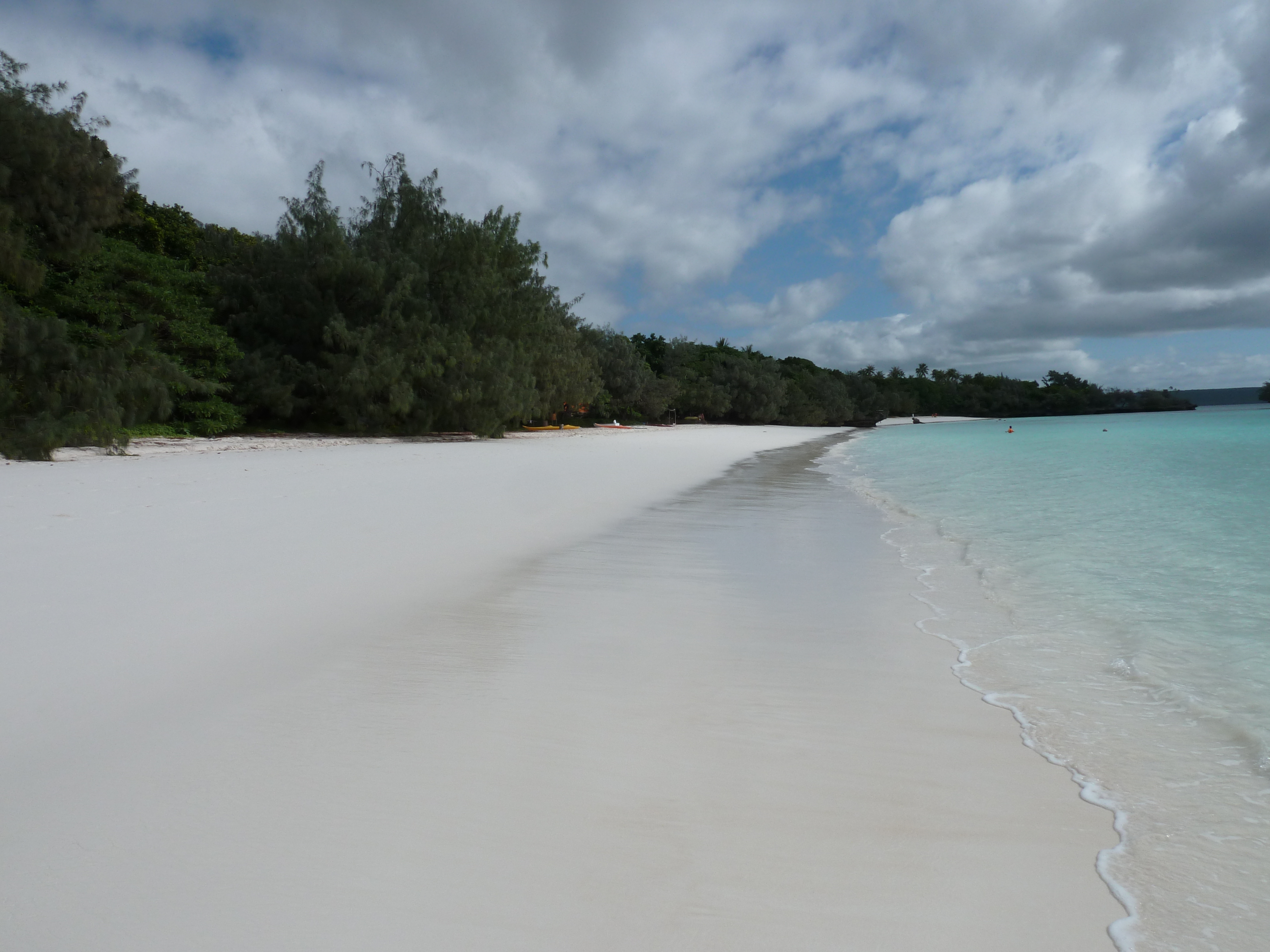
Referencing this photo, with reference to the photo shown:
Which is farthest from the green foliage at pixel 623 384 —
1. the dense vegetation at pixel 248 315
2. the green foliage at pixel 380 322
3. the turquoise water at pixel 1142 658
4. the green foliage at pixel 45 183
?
the turquoise water at pixel 1142 658

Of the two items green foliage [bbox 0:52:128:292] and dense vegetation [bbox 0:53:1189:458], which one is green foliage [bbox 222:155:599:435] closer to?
dense vegetation [bbox 0:53:1189:458]

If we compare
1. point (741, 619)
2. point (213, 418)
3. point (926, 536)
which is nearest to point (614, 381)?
point (213, 418)

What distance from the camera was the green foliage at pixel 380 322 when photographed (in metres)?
22.4

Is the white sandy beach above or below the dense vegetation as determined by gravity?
below

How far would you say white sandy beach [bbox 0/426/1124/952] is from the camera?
1569 millimetres

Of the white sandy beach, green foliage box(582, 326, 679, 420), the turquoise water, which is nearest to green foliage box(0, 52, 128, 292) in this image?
the white sandy beach

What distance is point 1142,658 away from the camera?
356 cm

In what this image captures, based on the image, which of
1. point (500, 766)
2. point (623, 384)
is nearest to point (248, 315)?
point (500, 766)

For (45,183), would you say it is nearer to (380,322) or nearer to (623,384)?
(380,322)

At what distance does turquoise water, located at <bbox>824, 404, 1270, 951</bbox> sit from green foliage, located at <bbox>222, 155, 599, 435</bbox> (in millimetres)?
16828

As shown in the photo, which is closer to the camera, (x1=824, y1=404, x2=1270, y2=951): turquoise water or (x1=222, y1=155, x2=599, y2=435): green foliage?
(x1=824, y1=404, x2=1270, y2=951): turquoise water

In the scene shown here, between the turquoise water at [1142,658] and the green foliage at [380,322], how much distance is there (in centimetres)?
1683

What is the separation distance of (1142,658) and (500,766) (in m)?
3.19

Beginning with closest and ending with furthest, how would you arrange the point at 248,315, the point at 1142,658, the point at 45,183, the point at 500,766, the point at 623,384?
the point at 500,766 < the point at 1142,658 < the point at 45,183 < the point at 248,315 < the point at 623,384
